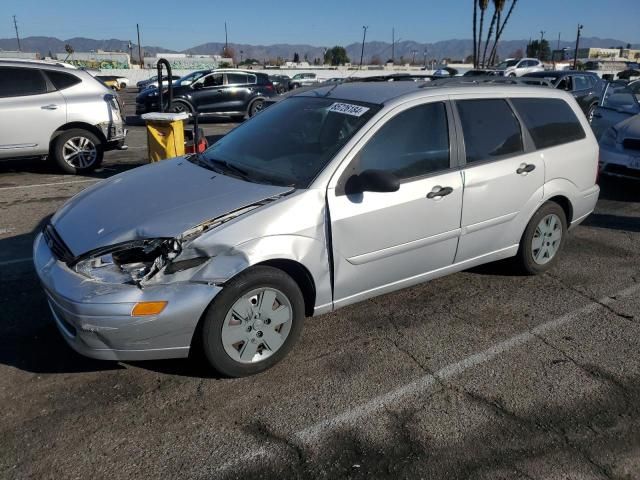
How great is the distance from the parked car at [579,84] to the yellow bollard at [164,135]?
10.0 meters

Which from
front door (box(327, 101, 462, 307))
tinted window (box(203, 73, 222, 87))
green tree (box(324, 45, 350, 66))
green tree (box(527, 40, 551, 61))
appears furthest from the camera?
green tree (box(324, 45, 350, 66))

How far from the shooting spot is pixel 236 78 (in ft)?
57.9

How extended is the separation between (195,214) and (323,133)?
115cm

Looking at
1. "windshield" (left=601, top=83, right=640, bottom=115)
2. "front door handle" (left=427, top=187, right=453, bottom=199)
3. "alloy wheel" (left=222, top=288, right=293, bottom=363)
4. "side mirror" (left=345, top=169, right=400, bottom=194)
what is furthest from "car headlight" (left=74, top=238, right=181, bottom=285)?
"windshield" (left=601, top=83, right=640, bottom=115)

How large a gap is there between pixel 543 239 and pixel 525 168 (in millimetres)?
750

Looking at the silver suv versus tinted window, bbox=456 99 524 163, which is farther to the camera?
the silver suv

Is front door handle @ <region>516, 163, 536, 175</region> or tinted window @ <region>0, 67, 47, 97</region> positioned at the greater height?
tinted window @ <region>0, 67, 47, 97</region>

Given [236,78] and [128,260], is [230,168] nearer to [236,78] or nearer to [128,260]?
[128,260]

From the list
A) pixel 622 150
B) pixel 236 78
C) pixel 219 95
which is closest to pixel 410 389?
pixel 622 150

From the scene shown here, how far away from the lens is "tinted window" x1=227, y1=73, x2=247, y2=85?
57.5ft

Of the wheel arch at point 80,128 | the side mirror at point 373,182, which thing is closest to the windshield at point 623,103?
the side mirror at point 373,182

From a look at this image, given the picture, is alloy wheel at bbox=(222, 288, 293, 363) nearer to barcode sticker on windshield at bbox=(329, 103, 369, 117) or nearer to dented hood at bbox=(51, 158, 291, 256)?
dented hood at bbox=(51, 158, 291, 256)

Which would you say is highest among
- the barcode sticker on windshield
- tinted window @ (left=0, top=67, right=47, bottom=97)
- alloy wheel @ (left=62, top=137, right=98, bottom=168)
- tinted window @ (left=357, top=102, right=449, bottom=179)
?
tinted window @ (left=0, top=67, right=47, bottom=97)

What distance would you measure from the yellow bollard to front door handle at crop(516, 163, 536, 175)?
4969 millimetres
